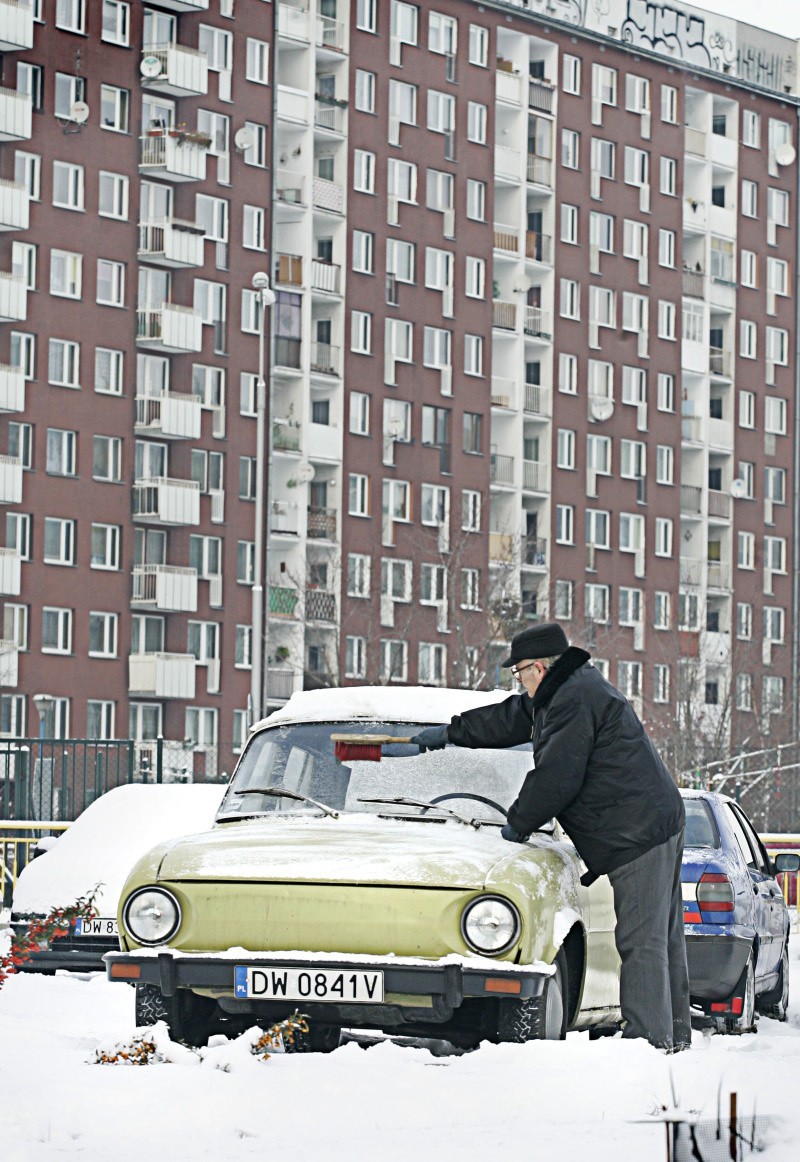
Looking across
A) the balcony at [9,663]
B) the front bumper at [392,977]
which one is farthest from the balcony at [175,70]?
the front bumper at [392,977]

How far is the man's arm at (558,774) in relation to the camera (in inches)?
389

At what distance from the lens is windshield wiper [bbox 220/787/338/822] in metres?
10.4

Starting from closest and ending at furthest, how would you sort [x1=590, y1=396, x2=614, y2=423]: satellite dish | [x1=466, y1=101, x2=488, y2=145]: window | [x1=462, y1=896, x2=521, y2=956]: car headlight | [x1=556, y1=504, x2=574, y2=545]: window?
1. [x1=462, y1=896, x2=521, y2=956]: car headlight
2. [x1=466, y1=101, x2=488, y2=145]: window
3. [x1=556, y1=504, x2=574, y2=545]: window
4. [x1=590, y1=396, x2=614, y2=423]: satellite dish

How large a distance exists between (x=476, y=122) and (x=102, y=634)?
81.1 feet

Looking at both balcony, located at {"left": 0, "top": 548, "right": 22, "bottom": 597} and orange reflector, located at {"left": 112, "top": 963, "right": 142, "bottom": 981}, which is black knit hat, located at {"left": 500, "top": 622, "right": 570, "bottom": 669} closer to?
orange reflector, located at {"left": 112, "top": 963, "right": 142, "bottom": 981}

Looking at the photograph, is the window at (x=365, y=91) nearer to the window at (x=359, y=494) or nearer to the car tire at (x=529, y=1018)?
the window at (x=359, y=494)

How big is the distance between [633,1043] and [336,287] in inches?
2844

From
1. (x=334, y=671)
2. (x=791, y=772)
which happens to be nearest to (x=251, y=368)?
(x=334, y=671)

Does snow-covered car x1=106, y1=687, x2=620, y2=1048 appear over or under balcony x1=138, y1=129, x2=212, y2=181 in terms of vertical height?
under

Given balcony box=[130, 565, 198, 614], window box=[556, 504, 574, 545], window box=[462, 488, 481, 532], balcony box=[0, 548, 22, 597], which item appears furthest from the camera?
window box=[556, 504, 574, 545]

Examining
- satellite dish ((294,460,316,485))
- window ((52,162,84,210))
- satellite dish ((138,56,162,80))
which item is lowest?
satellite dish ((294,460,316,485))

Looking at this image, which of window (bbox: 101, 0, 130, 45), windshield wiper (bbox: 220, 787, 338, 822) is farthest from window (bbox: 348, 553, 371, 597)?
windshield wiper (bbox: 220, 787, 338, 822)

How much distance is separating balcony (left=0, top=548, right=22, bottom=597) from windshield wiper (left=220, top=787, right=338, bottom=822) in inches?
2326

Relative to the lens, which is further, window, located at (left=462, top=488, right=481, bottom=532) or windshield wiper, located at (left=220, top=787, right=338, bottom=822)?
window, located at (left=462, top=488, right=481, bottom=532)
